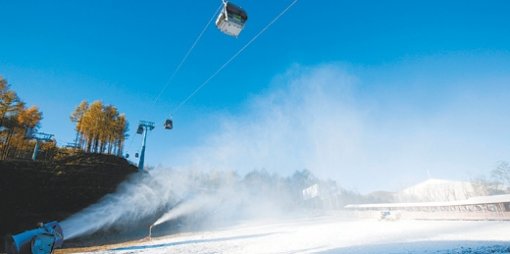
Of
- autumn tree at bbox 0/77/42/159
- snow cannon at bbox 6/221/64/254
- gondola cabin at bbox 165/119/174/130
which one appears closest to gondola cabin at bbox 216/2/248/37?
snow cannon at bbox 6/221/64/254

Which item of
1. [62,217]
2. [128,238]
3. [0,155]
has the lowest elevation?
[128,238]

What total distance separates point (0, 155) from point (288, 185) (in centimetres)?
8670

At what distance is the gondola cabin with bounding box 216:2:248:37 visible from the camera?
7.37 metres

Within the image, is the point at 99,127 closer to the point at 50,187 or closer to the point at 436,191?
the point at 50,187

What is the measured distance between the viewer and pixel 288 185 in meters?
102

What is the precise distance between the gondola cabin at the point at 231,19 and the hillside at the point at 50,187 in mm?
30685

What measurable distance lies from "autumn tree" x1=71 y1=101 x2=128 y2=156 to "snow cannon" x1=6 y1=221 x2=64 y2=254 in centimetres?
4812

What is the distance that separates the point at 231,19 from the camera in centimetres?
736

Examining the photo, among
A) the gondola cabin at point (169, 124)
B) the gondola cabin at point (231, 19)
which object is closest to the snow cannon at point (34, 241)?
the gondola cabin at point (231, 19)

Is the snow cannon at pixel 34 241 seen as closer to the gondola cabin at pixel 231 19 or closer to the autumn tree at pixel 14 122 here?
the gondola cabin at pixel 231 19

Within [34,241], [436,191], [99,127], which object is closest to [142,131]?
[99,127]

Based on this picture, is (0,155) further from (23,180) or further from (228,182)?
(228,182)

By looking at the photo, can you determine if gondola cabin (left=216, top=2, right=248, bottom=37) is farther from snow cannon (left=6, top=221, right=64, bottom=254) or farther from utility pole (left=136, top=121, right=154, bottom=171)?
utility pole (left=136, top=121, right=154, bottom=171)

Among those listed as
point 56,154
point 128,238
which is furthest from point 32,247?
point 56,154
